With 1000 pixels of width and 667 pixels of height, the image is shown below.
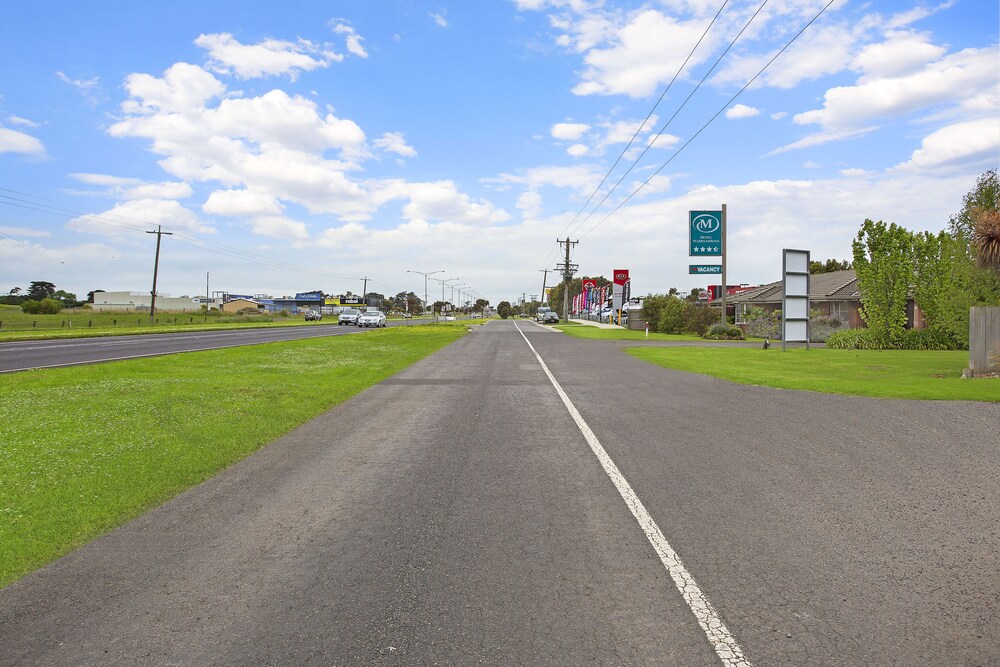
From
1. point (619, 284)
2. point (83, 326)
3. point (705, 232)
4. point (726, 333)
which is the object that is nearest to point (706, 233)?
point (705, 232)

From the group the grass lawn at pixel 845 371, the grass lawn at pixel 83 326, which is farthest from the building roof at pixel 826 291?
the grass lawn at pixel 83 326

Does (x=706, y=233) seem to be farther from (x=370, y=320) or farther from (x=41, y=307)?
(x=41, y=307)

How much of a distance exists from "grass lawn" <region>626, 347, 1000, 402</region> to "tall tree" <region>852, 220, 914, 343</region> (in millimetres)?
2063

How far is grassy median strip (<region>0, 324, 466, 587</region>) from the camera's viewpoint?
18.0ft

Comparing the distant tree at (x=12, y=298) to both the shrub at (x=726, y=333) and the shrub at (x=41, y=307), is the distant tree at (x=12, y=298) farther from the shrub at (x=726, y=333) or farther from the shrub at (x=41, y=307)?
the shrub at (x=726, y=333)

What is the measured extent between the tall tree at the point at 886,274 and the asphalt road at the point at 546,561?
22.8 metres

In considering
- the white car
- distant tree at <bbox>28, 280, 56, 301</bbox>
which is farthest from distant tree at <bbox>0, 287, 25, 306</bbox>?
the white car

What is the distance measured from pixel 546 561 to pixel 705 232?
37.0m

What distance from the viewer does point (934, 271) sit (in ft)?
90.7

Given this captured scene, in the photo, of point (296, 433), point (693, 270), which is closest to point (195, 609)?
point (296, 433)

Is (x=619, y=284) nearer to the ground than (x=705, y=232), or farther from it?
nearer to the ground

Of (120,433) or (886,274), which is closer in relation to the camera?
(120,433)

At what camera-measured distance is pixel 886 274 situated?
28.2 m

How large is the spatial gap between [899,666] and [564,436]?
238 inches
